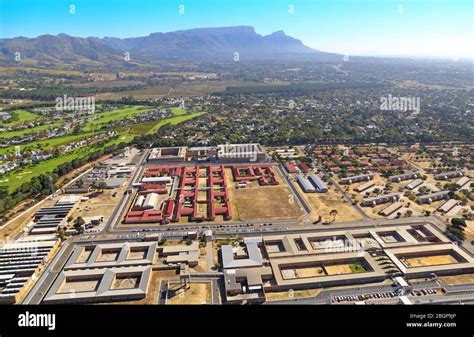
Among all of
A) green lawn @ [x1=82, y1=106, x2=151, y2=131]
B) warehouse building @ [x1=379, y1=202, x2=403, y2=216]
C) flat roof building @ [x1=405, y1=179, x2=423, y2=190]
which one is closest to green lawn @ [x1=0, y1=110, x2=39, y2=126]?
green lawn @ [x1=82, y1=106, x2=151, y2=131]

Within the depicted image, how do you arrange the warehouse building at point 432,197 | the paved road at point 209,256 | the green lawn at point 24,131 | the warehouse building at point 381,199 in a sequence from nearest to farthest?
1. the paved road at point 209,256
2. the warehouse building at point 381,199
3. the warehouse building at point 432,197
4. the green lawn at point 24,131

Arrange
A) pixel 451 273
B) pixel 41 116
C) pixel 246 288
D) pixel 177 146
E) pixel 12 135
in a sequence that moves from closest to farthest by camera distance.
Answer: pixel 246 288, pixel 451 273, pixel 177 146, pixel 12 135, pixel 41 116

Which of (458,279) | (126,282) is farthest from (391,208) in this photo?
(126,282)

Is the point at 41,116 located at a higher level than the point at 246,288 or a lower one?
higher

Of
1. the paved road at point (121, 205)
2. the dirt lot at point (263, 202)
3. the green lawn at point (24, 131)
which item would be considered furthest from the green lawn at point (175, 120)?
the dirt lot at point (263, 202)

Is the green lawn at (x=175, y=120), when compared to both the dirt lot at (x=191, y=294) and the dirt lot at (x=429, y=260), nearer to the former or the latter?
the dirt lot at (x=191, y=294)
